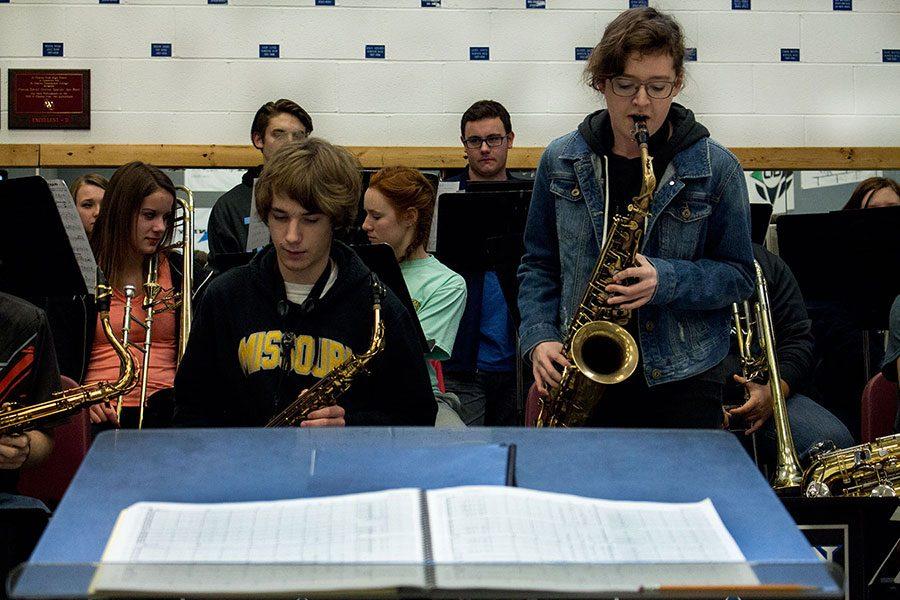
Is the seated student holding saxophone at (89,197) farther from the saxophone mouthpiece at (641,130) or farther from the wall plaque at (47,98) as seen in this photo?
the saxophone mouthpiece at (641,130)

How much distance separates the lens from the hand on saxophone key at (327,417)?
2596 mm

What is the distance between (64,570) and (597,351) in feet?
6.02

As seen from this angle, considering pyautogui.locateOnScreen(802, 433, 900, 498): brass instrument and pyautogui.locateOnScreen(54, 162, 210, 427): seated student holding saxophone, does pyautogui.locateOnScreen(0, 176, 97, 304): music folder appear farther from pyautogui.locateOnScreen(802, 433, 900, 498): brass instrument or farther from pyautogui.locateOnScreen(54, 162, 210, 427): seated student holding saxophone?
pyautogui.locateOnScreen(802, 433, 900, 498): brass instrument

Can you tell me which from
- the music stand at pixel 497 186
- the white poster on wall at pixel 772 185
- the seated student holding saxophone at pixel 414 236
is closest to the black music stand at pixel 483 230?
the seated student holding saxophone at pixel 414 236

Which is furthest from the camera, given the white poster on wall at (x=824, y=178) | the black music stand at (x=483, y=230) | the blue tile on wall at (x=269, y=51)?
the white poster on wall at (x=824, y=178)

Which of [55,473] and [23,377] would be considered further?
[55,473]

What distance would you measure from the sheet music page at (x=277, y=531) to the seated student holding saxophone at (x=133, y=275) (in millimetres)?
2711

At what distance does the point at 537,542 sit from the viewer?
1.32m

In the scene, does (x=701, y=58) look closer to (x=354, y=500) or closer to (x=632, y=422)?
(x=632, y=422)

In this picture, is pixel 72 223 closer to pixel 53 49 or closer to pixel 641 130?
pixel 641 130

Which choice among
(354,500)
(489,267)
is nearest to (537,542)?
(354,500)

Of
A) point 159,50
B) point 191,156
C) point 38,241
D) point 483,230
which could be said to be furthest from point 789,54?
point 38,241

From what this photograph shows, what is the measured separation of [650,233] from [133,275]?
2.29 m

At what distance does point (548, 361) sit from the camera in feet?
9.02
